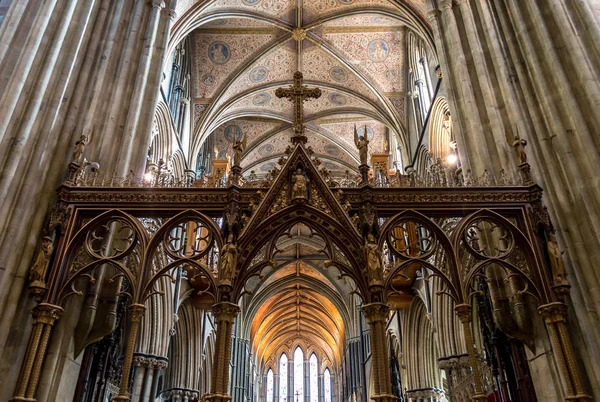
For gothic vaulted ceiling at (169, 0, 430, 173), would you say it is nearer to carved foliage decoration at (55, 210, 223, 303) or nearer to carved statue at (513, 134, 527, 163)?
carved statue at (513, 134, 527, 163)

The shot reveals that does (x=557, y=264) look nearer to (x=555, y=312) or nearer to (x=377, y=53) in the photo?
(x=555, y=312)

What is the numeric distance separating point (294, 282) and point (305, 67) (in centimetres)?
1339

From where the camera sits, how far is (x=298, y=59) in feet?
57.9

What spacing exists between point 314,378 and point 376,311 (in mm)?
35660

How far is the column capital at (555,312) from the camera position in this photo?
566cm

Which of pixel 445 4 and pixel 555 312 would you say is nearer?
pixel 555 312

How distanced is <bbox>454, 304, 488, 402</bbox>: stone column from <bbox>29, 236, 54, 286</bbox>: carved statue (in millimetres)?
4889

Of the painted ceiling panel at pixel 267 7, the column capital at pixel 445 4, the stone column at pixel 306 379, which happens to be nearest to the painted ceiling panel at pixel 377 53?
the painted ceiling panel at pixel 267 7

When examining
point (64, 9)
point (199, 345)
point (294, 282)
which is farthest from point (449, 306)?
point (294, 282)

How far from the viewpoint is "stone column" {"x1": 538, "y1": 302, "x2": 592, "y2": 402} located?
5.22 meters

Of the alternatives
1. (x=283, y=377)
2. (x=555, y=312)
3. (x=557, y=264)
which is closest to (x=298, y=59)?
(x=557, y=264)

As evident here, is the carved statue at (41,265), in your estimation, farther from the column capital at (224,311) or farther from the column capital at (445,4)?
the column capital at (445,4)

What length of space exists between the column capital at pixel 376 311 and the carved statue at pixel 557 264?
2.03 metres

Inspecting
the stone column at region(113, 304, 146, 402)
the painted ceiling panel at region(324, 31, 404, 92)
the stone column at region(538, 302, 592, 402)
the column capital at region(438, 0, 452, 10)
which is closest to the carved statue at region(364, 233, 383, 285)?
the stone column at region(538, 302, 592, 402)
